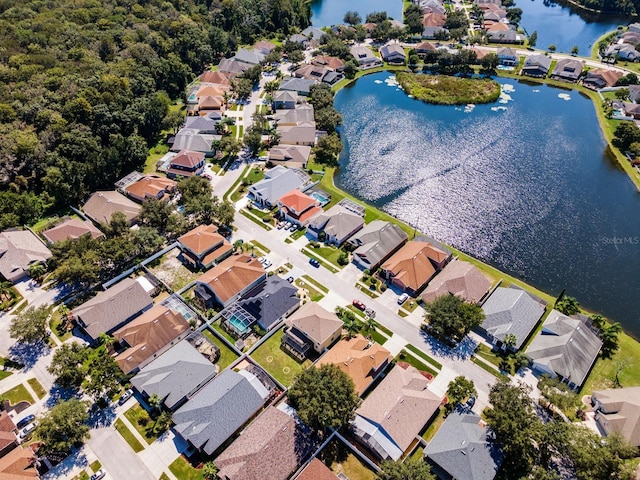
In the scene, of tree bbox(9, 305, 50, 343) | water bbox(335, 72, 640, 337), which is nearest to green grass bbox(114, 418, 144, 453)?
tree bbox(9, 305, 50, 343)

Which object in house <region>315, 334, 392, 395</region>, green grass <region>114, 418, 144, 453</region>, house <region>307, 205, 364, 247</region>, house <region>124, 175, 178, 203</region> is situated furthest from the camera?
house <region>124, 175, 178, 203</region>

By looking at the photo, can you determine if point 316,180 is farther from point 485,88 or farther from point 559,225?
point 485,88

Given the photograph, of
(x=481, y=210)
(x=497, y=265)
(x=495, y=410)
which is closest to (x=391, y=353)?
(x=495, y=410)

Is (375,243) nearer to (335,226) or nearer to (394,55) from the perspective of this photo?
(335,226)

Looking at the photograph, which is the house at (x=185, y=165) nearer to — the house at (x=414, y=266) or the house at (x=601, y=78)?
the house at (x=414, y=266)

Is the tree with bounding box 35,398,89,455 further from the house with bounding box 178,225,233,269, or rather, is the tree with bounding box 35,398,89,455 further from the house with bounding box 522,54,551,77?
the house with bounding box 522,54,551,77

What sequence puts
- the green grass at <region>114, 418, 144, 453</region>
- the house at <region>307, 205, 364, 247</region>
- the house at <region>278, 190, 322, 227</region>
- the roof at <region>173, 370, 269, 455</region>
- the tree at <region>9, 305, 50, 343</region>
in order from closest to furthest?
the roof at <region>173, 370, 269, 455</region> < the green grass at <region>114, 418, 144, 453</region> < the tree at <region>9, 305, 50, 343</region> < the house at <region>307, 205, 364, 247</region> < the house at <region>278, 190, 322, 227</region>
